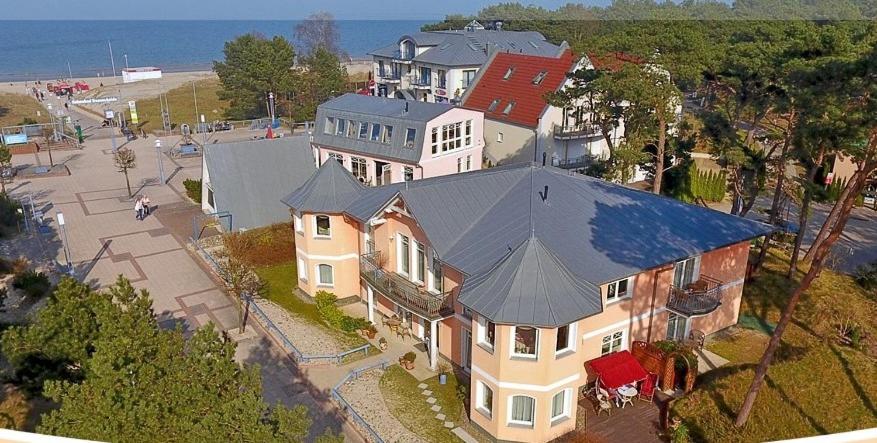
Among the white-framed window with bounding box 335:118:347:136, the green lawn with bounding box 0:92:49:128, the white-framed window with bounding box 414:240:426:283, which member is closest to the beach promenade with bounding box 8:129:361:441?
the white-framed window with bounding box 414:240:426:283

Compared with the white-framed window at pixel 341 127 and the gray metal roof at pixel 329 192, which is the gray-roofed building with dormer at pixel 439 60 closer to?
the white-framed window at pixel 341 127

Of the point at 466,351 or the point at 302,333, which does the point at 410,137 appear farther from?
the point at 466,351

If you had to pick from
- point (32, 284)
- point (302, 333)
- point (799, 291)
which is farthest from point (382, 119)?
point (799, 291)

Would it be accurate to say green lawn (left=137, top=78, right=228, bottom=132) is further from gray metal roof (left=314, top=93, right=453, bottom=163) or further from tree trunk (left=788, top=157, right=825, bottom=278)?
tree trunk (left=788, top=157, right=825, bottom=278)

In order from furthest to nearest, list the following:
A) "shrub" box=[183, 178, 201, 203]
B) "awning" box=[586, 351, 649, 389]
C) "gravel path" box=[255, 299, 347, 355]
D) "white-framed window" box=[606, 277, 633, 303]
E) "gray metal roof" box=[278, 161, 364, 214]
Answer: "shrub" box=[183, 178, 201, 203]
"gray metal roof" box=[278, 161, 364, 214]
"gravel path" box=[255, 299, 347, 355]
"white-framed window" box=[606, 277, 633, 303]
"awning" box=[586, 351, 649, 389]

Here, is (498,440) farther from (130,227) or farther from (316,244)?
(130,227)

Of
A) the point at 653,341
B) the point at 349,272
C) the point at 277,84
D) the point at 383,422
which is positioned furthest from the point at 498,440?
the point at 277,84

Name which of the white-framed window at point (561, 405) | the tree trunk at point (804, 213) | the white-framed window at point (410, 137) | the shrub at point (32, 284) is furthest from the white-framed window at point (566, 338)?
the shrub at point (32, 284)
